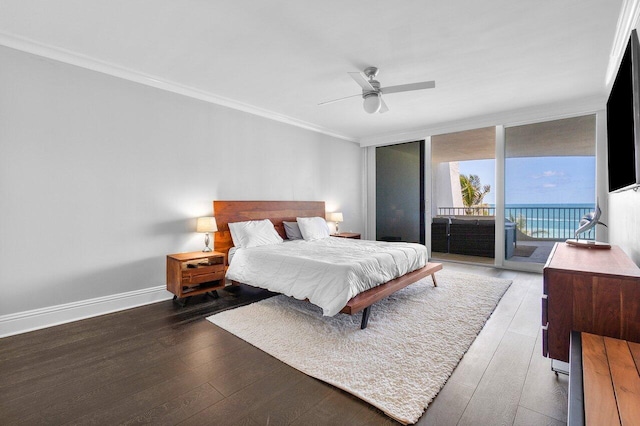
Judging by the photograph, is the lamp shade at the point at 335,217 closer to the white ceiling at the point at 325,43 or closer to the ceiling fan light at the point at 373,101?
the white ceiling at the point at 325,43

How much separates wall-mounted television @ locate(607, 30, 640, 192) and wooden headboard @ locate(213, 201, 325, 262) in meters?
4.06

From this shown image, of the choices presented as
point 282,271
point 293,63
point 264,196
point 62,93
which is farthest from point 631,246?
point 62,93

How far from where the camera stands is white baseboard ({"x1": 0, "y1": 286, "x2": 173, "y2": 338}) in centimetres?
271

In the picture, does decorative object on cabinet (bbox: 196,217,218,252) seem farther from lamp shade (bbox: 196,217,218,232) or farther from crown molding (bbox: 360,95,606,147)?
crown molding (bbox: 360,95,606,147)

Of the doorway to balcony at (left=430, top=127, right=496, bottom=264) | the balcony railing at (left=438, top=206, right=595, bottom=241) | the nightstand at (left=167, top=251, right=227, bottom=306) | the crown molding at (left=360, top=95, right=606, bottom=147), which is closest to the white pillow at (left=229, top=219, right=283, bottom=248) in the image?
the nightstand at (left=167, top=251, right=227, bottom=306)

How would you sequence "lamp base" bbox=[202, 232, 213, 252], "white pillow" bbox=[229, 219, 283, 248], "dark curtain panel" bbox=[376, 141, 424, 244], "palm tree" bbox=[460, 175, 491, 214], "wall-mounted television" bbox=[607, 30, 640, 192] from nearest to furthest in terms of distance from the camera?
"wall-mounted television" bbox=[607, 30, 640, 192], "lamp base" bbox=[202, 232, 213, 252], "white pillow" bbox=[229, 219, 283, 248], "dark curtain panel" bbox=[376, 141, 424, 244], "palm tree" bbox=[460, 175, 491, 214]

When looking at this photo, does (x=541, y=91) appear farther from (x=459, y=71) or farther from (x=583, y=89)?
(x=459, y=71)

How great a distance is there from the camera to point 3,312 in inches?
105

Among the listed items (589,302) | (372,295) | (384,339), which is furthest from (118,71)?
(589,302)

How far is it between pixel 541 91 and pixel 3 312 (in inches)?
257

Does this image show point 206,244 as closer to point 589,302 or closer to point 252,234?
point 252,234

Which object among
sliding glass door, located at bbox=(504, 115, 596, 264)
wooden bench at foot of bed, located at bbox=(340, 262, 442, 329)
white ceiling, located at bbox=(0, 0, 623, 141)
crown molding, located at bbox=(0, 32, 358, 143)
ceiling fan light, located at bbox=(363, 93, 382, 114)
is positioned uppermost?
white ceiling, located at bbox=(0, 0, 623, 141)

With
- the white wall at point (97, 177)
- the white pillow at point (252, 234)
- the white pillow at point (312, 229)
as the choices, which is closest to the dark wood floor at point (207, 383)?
the white wall at point (97, 177)

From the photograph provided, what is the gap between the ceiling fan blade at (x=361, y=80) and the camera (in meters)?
3.00
